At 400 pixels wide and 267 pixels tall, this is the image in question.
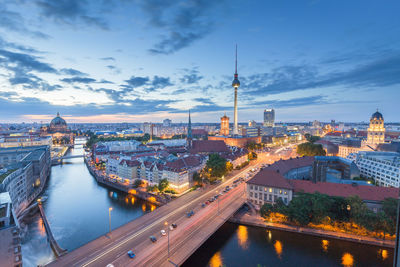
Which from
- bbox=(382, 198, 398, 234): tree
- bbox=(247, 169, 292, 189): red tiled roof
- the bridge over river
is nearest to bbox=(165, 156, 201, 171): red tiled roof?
the bridge over river

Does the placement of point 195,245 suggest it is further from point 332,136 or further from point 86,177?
point 332,136

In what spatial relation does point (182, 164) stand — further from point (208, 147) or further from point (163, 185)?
point (208, 147)

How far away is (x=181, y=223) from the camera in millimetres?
36281

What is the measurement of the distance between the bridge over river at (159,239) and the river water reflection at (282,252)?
324cm

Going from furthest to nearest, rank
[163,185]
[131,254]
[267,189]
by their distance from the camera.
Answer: [163,185], [267,189], [131,254]

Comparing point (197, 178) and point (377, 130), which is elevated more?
point (377, 130)

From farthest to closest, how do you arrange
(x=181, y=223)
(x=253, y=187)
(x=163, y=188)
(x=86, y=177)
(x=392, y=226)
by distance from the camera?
(x=86, y=177), (x=163, y=188), (x=253, y=187), (x=181, y=223), (x=392, y=226)

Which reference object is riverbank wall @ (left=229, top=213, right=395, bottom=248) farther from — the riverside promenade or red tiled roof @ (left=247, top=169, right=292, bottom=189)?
the riverside promenade

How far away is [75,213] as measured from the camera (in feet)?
157

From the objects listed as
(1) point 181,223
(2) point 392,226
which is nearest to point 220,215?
(1) point 181,223

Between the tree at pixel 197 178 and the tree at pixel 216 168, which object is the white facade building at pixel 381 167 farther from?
the tree at pixel 197 178

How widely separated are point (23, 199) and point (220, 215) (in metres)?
48.9

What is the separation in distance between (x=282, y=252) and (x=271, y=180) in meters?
15.5

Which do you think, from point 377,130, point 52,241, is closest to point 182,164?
point 52,241
